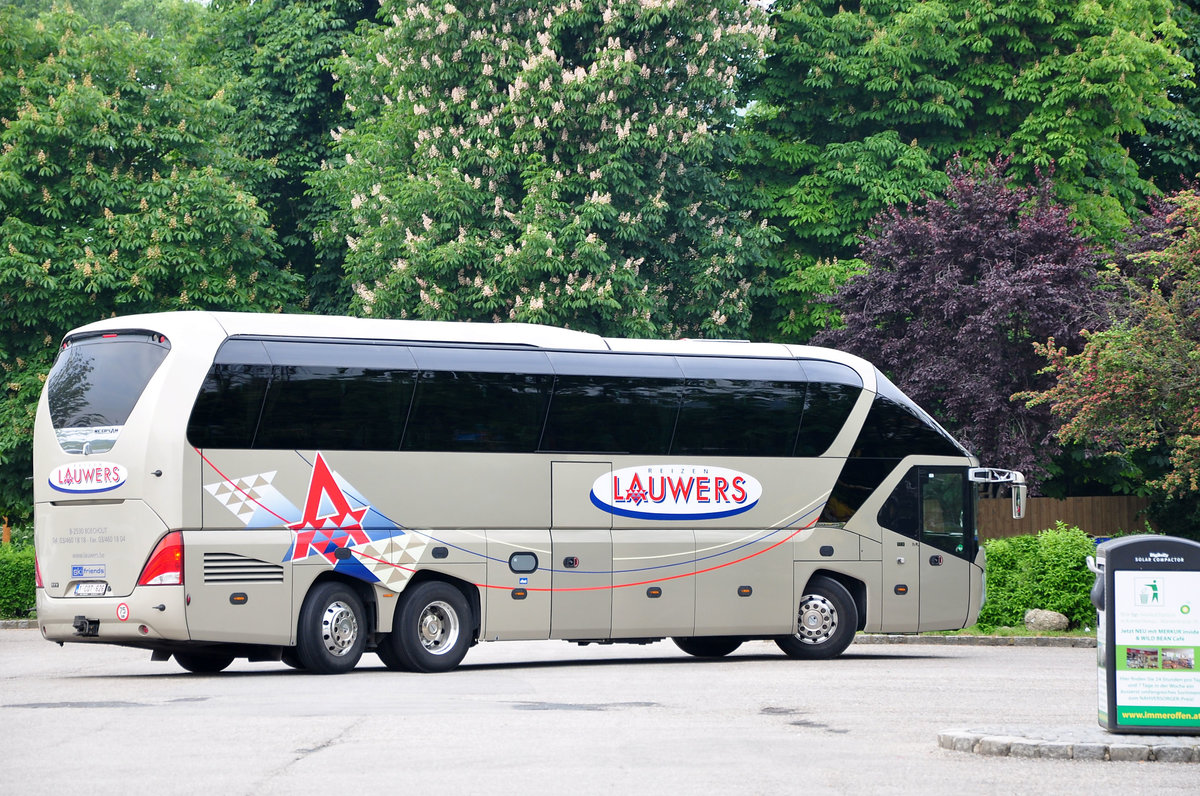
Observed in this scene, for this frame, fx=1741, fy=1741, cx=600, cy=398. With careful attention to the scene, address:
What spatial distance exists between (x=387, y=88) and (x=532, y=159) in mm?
3873

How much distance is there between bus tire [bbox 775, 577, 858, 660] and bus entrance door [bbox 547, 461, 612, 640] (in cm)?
293

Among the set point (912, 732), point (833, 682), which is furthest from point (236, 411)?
point (912, 732)

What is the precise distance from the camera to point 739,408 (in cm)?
2155

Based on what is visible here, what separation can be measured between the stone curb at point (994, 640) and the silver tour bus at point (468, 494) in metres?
2.71

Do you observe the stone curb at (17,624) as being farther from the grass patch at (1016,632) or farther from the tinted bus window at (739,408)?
the grass patch at (1016,632)

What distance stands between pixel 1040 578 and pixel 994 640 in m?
1.90

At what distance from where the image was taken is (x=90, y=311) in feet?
115

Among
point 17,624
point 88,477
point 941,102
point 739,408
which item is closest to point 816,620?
point 739,408

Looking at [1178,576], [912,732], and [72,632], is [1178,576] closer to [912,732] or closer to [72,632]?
[912,732]

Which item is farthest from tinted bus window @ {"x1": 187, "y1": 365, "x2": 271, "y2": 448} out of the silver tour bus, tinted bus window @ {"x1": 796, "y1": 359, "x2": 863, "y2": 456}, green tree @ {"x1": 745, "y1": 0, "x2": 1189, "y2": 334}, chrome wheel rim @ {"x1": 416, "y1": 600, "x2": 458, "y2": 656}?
green tree @ {"x1": 745, "y1": 0, "x2": 1189, "y2": 334}

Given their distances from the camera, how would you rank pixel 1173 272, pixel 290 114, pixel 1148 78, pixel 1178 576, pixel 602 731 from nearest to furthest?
pixel 1178 576 → pixel 602 731 → pixel 1173 272 → pixel 1148 78 → pixel 290 114

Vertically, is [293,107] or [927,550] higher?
[293,107]

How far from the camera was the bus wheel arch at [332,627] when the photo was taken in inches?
734

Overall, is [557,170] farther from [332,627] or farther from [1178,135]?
→ [332,627]
